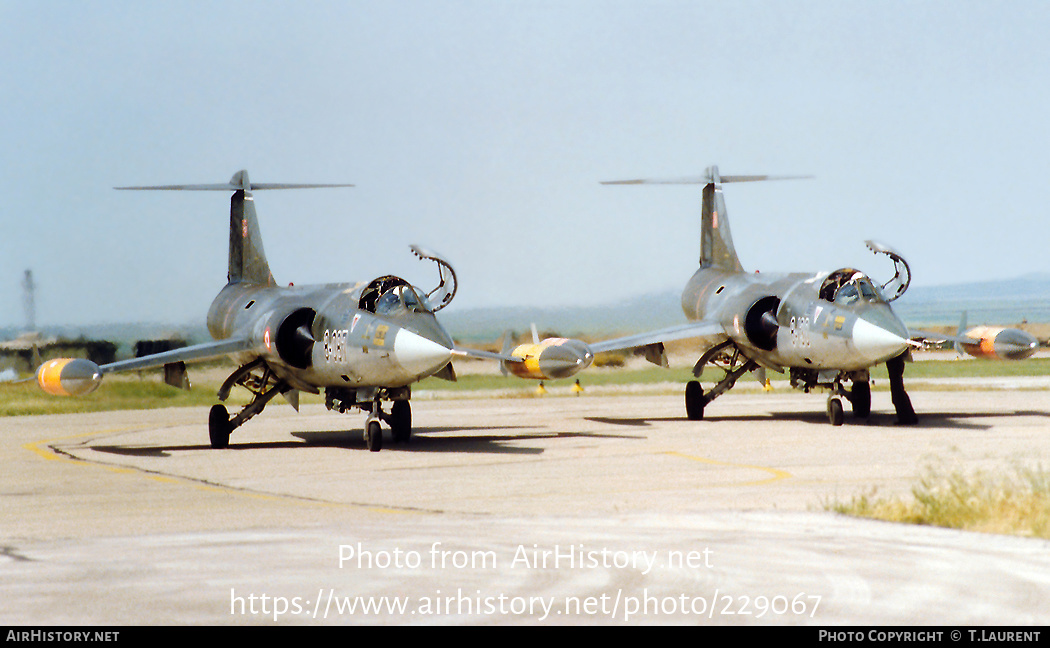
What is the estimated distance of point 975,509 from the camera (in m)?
11.5

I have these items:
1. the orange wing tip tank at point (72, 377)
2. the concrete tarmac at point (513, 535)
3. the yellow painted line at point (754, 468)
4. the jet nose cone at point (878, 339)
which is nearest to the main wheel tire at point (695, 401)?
the concrete tarmac at point (513, 535)

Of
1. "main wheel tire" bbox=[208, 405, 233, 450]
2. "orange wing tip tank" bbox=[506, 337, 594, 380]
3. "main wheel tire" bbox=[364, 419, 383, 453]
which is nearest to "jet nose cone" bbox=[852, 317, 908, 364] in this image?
"orange wing tip tank" bbox=[506, 337, 594, 380]

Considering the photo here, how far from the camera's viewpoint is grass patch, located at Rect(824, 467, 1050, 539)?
428 inches

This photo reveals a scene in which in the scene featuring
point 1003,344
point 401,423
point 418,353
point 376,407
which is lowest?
point 401,423

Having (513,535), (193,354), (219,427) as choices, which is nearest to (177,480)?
(219,427)

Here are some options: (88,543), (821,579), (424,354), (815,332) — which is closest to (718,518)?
(821,579)

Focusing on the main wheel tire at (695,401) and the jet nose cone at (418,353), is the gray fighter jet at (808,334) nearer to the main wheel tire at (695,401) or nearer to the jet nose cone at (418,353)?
the main wheel tire at (695,401)

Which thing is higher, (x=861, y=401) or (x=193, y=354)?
(x=193, y=354)

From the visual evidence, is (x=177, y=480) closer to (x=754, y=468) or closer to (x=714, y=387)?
(x=754, y=468)

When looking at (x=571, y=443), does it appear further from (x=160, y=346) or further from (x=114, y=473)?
(x=160, y=346)

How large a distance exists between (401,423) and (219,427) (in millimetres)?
3479

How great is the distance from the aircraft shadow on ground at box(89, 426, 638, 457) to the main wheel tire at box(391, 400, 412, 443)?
0.52ft

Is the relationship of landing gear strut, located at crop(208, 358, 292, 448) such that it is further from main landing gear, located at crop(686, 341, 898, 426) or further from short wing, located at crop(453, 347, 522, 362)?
main landing gear, located at crop(686, 341, 898, 426)

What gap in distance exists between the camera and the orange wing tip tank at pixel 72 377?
70.3 feet
